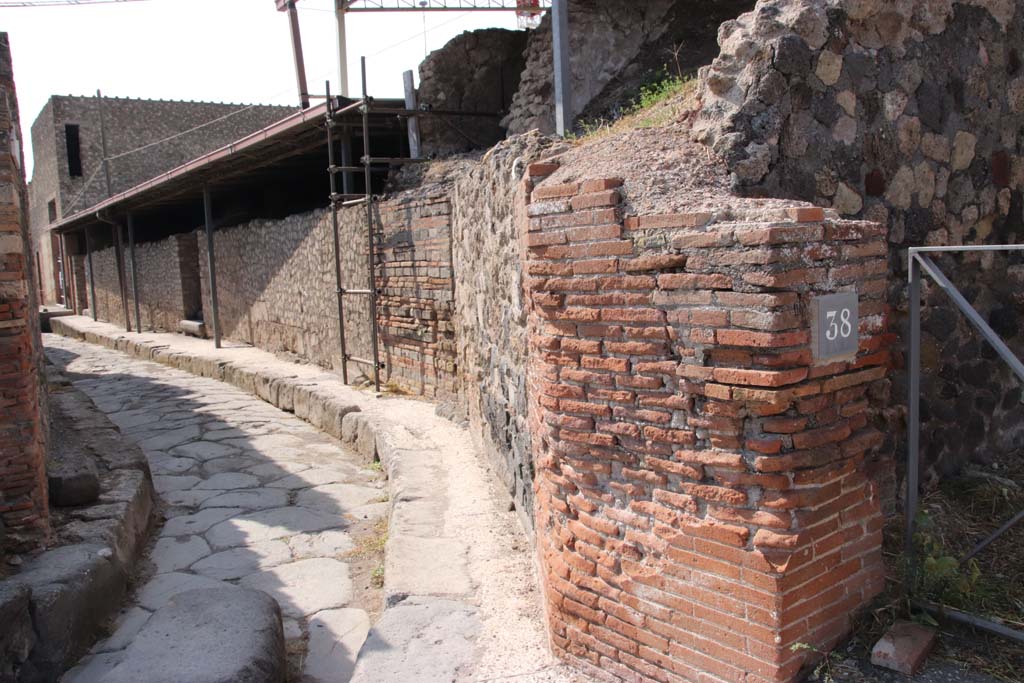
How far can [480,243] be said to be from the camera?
17.3 feet

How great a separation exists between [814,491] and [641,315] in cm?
70

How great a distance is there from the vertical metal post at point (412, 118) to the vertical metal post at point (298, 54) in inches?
229

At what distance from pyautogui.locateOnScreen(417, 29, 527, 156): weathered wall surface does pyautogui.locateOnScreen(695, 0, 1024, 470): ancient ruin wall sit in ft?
23.6

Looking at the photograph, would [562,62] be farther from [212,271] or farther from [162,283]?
[162,283]

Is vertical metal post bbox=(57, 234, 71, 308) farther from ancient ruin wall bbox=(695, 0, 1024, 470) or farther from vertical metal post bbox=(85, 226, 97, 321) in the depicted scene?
ancient ruin wall bbox=(695, 0, 1024, 470)

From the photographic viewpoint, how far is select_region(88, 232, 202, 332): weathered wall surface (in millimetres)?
14961

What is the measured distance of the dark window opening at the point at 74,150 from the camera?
24250 millimetres

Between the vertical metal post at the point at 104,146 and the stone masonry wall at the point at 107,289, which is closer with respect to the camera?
the stone masonry wall at the point at 107,289

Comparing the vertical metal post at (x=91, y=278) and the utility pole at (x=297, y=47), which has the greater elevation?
Result: the utility pole at (x=297, y=47)

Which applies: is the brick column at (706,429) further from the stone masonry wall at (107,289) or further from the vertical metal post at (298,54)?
the stone masonry wall at (107,289)

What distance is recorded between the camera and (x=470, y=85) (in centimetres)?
1032

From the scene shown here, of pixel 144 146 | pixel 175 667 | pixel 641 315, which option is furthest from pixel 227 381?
pixel 144 146

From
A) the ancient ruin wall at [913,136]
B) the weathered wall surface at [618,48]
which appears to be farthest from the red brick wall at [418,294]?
the ancient ruin wall at [913,136]

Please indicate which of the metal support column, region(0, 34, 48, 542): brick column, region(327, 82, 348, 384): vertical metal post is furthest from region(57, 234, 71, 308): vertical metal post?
region(0, 34, 48, 542): brick column
